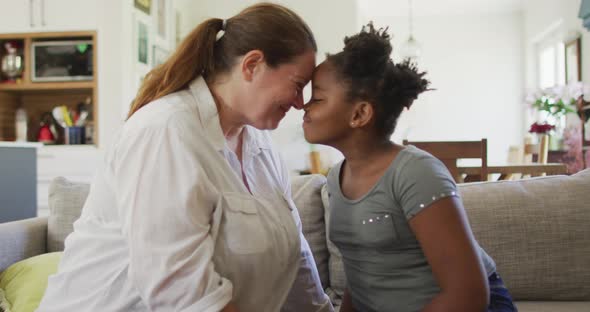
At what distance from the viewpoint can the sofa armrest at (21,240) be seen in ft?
5.95

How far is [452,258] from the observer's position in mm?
1044

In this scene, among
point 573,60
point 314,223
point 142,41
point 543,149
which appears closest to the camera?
point 314,223

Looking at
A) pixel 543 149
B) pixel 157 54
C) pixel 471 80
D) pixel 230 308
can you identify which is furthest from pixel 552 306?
pixel 471 80

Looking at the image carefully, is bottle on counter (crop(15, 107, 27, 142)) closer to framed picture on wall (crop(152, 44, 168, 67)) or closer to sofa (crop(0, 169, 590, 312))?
framed picture on wall (crop(152, 44, 168, 67))

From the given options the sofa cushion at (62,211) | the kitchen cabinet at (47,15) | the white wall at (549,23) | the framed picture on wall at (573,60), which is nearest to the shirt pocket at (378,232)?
the sofa cushion at (62,211)

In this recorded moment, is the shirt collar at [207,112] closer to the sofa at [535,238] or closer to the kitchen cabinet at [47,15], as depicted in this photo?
the sofa at [535,238]

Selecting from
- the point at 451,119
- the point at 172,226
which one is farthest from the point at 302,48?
the point at 451,119

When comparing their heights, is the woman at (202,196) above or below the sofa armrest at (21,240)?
above

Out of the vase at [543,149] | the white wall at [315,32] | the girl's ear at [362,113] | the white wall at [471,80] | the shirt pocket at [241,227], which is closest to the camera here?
the shirt pocket at [241,227]

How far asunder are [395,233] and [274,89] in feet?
1.28

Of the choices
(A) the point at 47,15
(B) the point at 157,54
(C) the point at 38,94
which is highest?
(A) the point at 47,15

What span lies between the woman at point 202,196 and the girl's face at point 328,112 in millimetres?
52

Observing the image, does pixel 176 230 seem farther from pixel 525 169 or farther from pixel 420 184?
pixel 525 169

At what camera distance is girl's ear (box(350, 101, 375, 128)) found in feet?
4.03
